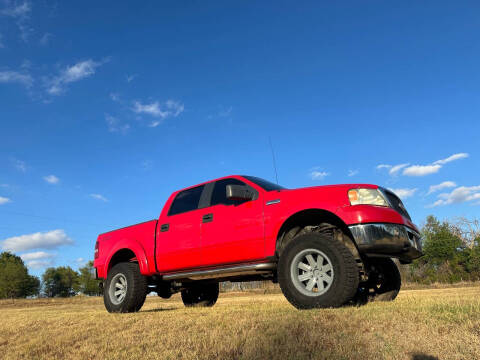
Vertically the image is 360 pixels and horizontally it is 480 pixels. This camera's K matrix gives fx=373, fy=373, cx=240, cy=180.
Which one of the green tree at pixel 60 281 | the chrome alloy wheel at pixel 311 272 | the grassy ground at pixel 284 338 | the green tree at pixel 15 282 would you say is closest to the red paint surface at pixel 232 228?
the chrome alloy wheel at pixel 311 272

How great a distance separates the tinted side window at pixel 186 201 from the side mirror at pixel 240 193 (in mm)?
1279

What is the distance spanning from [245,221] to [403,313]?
2395mm

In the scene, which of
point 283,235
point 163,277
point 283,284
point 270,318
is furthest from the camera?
point 163,277

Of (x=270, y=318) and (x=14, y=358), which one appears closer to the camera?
(x=14, y=358)

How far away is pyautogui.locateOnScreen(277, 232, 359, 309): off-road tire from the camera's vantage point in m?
4.34

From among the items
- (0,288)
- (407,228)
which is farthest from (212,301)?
(0,288)

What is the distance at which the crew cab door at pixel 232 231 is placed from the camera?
17.6 feet

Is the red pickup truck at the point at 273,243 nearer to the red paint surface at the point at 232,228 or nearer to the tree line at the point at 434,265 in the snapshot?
the red paint surface at the point at 232,228

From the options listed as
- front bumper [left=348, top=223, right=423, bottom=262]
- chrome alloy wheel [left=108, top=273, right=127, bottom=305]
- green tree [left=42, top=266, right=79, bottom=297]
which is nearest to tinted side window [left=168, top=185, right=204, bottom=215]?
chrome alloy wheel [left=108, top=273, right=127, bottom=305]

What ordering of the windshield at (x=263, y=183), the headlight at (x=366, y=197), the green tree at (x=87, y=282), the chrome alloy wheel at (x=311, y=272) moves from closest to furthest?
the chrome alloy wheel at (x=311, y=272) → the headlight at (x=366, y=197) → the windshield at (x=263, y=183) → the green tree at (x=87, y=282)

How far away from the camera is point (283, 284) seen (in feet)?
15.8

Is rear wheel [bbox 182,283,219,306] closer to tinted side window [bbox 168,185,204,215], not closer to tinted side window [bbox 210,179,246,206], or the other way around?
tinted side window [bbox 168,185,204,215]

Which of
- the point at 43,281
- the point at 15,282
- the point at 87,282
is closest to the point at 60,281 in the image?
the point at 43,281

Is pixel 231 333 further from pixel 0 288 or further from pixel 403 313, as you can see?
pixel 0 288
